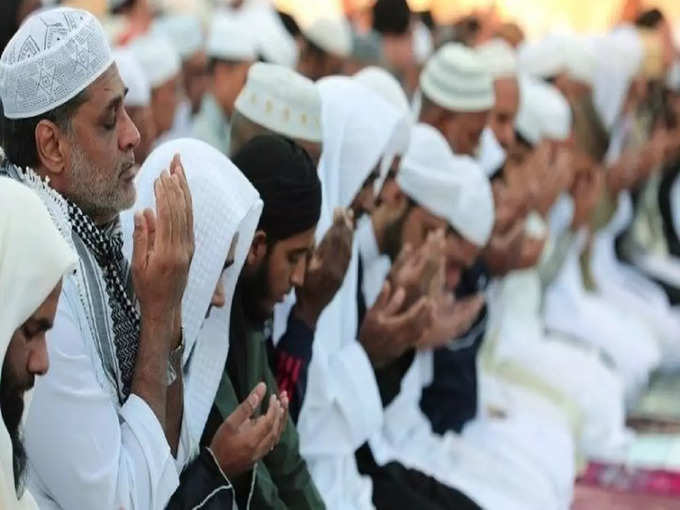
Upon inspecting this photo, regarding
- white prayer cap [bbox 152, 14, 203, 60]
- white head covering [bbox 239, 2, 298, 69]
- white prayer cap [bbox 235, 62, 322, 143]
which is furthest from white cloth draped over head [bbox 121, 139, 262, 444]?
white prayer cap [bbox 152, 14, 203, 60]

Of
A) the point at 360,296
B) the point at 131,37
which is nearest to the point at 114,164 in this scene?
the point at 360,296

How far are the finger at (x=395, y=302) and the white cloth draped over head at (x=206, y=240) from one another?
114 cm

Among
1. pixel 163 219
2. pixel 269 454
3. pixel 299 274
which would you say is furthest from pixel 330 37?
pixel 163 219

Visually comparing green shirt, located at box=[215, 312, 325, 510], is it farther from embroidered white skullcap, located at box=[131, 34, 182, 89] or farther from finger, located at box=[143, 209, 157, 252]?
embroidered white skullcap, located at box=[131, 34, 182, 89]

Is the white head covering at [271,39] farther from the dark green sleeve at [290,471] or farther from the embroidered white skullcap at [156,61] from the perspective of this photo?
the dark green sleeve at [290,471]

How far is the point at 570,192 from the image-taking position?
8.57 m

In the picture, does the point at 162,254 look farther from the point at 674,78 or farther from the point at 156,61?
the point at 674,78

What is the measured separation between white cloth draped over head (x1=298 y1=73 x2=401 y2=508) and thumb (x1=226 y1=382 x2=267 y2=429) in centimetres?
99

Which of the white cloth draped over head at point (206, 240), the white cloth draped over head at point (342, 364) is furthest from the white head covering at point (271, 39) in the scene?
the white cloth draped over head at point (206, 240)

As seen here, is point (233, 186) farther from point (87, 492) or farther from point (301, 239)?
point (87, 492)

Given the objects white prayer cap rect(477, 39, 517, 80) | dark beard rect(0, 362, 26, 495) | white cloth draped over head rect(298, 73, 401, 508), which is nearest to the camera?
dark beard rect(0, 362, 26, 495)

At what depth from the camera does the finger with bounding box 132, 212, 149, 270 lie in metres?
3.17

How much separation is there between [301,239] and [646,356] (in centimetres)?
464

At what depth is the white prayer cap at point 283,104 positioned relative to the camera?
4.59m
